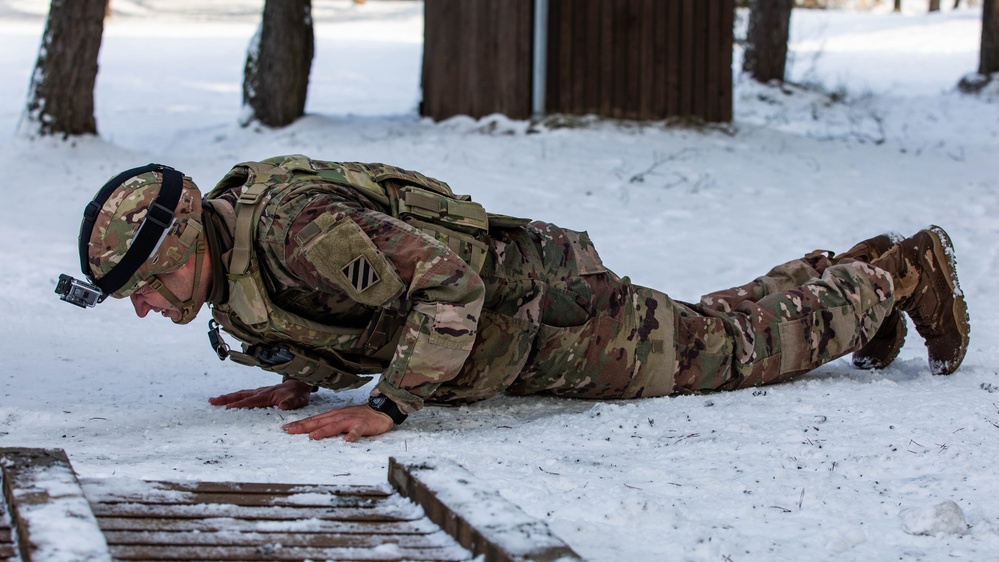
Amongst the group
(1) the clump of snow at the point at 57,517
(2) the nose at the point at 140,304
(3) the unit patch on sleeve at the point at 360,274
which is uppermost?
(3) the unit patch on sleeve at the point at 360,274

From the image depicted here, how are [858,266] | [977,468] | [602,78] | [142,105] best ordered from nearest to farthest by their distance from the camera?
[977,468] < [858,266] < [602,78] < [142,105]

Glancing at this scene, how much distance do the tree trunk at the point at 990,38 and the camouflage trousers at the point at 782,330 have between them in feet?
32.7

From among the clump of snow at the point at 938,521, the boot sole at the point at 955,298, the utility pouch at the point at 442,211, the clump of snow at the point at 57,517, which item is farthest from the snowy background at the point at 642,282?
the utility pouch at the point at 442,211

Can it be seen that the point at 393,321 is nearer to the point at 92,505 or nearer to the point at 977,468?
the point at 92,505

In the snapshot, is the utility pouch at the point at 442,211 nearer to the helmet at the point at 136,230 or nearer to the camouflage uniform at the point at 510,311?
the camouflage uniform at the point at 510,311

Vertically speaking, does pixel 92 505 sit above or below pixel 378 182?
below

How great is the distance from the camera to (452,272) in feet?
9.59

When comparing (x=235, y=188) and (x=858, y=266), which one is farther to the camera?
(x=858, y=266)

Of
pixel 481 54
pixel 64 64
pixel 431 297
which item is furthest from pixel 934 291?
pixel 64 64

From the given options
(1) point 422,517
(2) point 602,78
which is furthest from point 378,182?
(2) point 602,78

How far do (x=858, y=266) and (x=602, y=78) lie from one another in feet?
17.1

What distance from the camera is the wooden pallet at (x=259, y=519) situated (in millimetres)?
1896

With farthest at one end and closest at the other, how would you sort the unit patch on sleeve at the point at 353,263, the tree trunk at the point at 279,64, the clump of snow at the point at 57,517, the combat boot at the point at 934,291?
the tree trunk at the point at 279,64, the combat boot at the point at 934,291, the unit patch on sleeve at the point at 353,263, the clump of snow at the point at 57,517

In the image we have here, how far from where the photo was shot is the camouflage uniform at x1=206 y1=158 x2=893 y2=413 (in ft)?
9.52
